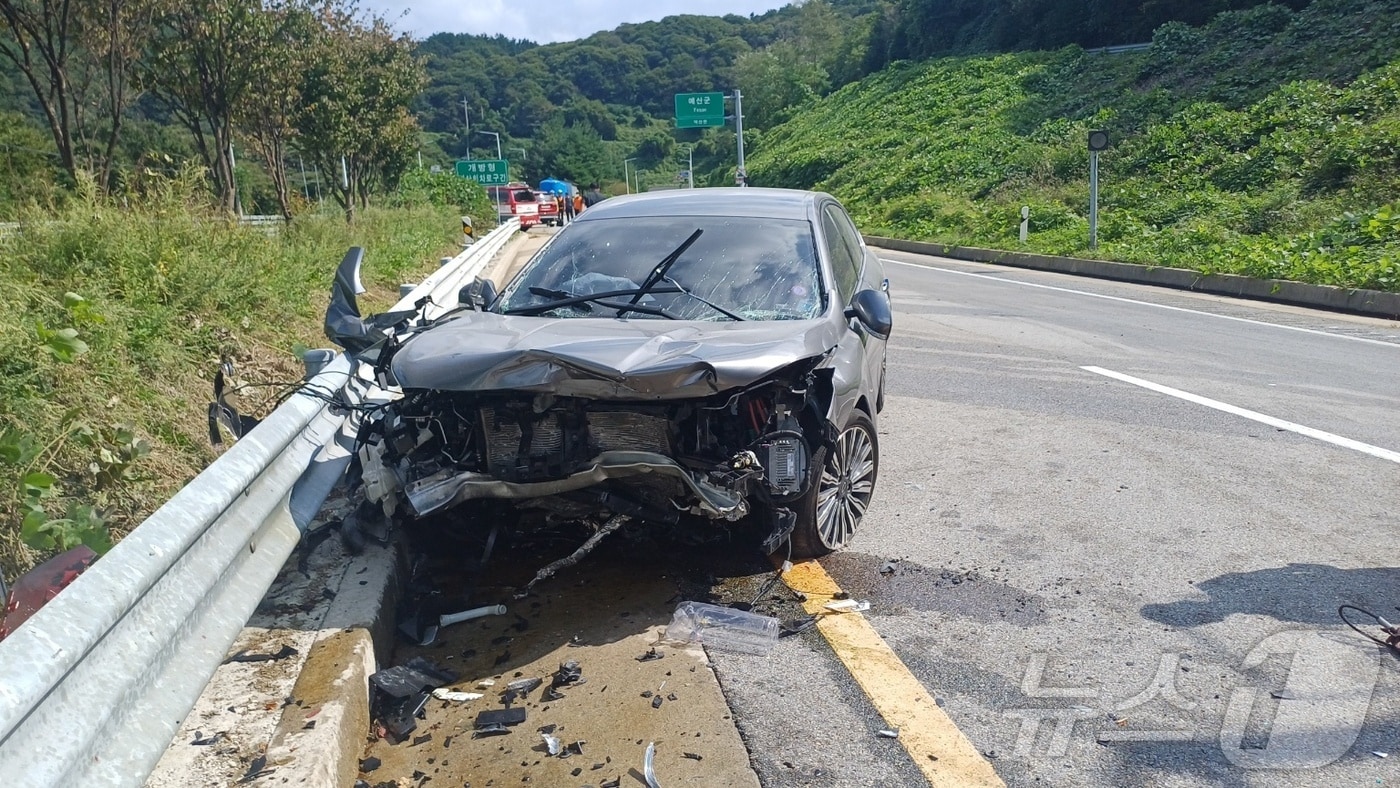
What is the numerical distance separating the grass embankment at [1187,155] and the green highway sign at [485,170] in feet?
43.2

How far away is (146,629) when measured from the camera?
233 centimetres

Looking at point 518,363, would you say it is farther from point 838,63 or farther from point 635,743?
point 838,63

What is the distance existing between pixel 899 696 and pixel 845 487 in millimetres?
1392

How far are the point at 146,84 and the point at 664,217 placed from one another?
52.2 feet

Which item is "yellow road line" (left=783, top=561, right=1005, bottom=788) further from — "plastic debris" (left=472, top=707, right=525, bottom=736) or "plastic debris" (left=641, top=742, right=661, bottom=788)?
"plastic debris" (left=472, top=707, right=525, bottom=736)

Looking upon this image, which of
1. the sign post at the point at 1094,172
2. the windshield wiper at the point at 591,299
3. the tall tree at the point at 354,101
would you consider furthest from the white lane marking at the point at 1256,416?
the tall tree at the point at 354,101

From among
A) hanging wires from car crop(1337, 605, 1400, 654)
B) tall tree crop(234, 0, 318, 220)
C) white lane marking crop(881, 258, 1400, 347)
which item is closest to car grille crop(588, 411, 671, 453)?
hanging wires from car crop(1337, 605, 1400, 654)

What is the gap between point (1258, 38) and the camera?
31047 millimetres

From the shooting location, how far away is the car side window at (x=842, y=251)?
524 cm

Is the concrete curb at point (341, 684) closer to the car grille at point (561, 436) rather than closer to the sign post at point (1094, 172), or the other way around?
the car grille at point (561, 436)

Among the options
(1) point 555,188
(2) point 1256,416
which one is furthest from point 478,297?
(1) point 555,188

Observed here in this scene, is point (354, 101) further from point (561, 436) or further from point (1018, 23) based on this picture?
point (1018, 23)

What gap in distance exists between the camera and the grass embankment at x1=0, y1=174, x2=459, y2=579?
3.97 m

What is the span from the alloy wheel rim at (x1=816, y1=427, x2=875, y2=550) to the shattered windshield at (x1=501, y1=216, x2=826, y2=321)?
2.05 ft
